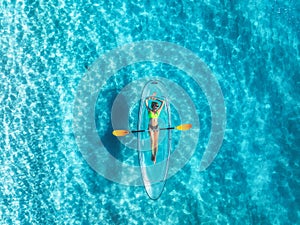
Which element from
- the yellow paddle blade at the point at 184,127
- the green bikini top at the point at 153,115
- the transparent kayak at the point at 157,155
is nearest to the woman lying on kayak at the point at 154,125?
the green bikini top at the point at 153,115

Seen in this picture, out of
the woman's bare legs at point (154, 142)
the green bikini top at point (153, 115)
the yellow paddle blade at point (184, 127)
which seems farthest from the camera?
the yellow paddle blade at point (184, 127)

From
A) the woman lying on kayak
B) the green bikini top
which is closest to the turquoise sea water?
the green bikini top

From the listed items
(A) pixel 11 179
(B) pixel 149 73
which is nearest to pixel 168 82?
(B) pixel 149 73

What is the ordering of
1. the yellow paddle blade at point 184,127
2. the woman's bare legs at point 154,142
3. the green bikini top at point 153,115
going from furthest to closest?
the yellow paddle blade at point 184,127 → the green bikini top at point 153,115 → the woman's bare legs at point 154,142

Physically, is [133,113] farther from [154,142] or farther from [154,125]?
[154,142]

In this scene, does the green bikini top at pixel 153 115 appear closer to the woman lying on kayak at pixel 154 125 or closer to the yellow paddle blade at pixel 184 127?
the woman lying on kayak at pixel 154 125
